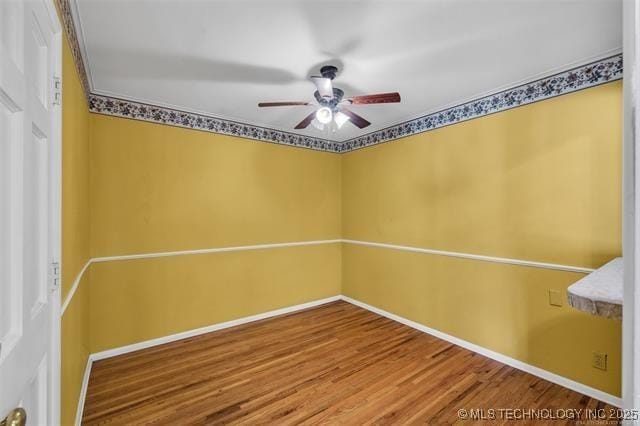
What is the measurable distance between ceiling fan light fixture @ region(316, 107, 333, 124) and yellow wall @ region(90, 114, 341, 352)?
1.48 metres

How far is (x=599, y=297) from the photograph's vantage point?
3.38ft

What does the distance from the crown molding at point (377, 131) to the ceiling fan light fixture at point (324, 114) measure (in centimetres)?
144

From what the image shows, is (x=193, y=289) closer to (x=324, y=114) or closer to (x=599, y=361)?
(x=324, y=114)

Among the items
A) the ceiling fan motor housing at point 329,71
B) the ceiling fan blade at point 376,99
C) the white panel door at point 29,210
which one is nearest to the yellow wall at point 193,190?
the ceiling fan motor housing at point 329,71

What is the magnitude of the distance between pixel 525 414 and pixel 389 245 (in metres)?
1.98

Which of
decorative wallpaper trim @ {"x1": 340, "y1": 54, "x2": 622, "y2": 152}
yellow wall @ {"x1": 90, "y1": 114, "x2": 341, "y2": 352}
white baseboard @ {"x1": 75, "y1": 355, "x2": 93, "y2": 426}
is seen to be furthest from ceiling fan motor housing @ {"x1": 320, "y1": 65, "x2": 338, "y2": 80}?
white baseboard @ {"x1": 75, "y1": 355, "x2": 93, "y2": 426}

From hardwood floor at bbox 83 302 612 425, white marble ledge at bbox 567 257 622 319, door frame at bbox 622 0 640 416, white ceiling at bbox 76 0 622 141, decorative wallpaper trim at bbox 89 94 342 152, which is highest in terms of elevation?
white ceiling at bbox 76 0 622 141

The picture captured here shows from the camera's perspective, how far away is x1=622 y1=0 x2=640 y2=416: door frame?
0.37 m

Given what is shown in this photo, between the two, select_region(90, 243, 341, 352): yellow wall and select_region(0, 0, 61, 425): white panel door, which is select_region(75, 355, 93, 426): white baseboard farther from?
select_region(0, 0, 61, 425): white panel door

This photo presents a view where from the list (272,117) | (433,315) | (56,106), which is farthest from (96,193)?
(433,315)

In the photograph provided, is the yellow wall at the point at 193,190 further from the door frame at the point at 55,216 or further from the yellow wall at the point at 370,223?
the door frame at the point at 55,216

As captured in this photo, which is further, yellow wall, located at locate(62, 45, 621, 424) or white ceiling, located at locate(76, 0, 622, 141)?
yellow wall, located at locate(62, 45, 621, 424)

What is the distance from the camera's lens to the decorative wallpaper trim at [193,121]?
2578 mm

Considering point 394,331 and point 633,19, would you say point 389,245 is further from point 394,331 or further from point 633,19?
point 633,19
